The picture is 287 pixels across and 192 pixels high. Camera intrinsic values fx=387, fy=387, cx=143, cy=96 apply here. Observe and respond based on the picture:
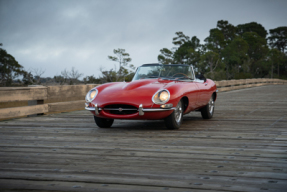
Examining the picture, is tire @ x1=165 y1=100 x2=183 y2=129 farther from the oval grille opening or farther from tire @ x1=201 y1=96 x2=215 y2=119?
tire @ x1=201 y1=96 x2=215 y2=119

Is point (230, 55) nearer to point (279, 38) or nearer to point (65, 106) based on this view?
point (279, 38)

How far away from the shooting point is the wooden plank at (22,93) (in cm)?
848

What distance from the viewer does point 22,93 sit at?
9031mm

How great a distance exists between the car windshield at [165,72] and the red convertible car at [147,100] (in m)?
0.03

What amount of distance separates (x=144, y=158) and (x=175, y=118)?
2.54 m

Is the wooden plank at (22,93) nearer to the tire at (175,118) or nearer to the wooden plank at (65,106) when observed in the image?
the wooden plank at (65,106)

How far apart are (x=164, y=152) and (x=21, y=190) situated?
2.01 m

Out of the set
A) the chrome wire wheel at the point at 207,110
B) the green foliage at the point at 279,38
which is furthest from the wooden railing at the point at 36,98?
the green foliage at the point at 279,38

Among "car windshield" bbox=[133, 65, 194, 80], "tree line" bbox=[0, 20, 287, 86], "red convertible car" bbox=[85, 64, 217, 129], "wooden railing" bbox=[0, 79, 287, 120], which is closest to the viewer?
"red convertible car" bbox=[85, 64, 217, 129]

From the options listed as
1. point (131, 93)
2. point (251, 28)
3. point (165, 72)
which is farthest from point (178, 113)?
point (251, 28)

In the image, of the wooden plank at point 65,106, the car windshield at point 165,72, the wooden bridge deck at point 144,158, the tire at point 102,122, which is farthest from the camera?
the wooden plank at point 65,106

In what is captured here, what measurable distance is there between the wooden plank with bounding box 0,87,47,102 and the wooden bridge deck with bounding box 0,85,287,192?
134 cm

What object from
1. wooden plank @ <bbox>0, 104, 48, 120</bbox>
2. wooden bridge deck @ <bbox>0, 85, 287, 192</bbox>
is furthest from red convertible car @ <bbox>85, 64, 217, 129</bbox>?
wooden plank @ <bbox>0, 104, 48, 120</bbox>

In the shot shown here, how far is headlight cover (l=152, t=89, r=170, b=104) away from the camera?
6.49 m
